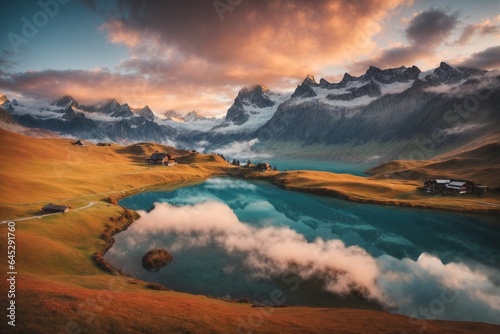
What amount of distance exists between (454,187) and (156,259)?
5583 inches

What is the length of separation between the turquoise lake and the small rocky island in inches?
66.5

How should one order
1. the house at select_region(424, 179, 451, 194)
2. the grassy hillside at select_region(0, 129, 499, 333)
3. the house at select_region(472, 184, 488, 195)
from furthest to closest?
the house at select_region(424, 179, 451, 194), the house at select_region(472, 184, 488, 195), the grassy hillside at select_region(0, 129, 499, 333)

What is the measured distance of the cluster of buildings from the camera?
13650 cm

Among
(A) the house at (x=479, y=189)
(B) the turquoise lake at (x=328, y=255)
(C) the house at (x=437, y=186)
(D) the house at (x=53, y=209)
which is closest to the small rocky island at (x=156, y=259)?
(B) the turquoise lake at (x=328, y=255)

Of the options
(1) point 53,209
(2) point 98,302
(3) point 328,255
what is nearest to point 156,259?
(2) point 98,302

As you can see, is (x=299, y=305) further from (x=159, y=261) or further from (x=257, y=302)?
(x=159, y=261)

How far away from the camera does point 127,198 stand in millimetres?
129625

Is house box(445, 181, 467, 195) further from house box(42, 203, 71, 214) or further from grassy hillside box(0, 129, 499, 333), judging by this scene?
house box(42, 203, 71, 214)

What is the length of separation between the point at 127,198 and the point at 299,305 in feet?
344

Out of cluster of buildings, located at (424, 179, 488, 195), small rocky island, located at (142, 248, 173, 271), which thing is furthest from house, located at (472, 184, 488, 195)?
small rocky island, located at (142, 248, 173, 271)

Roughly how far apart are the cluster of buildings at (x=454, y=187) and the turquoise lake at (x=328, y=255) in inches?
1243

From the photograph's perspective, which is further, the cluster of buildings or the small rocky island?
the cluster of buildings

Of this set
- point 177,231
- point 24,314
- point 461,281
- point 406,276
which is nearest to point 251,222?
point 177,231

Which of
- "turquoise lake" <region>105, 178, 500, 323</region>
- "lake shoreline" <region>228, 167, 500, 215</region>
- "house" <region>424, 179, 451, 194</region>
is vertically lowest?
"turquoise lake" <region>105, 178, 500, 323</region>
